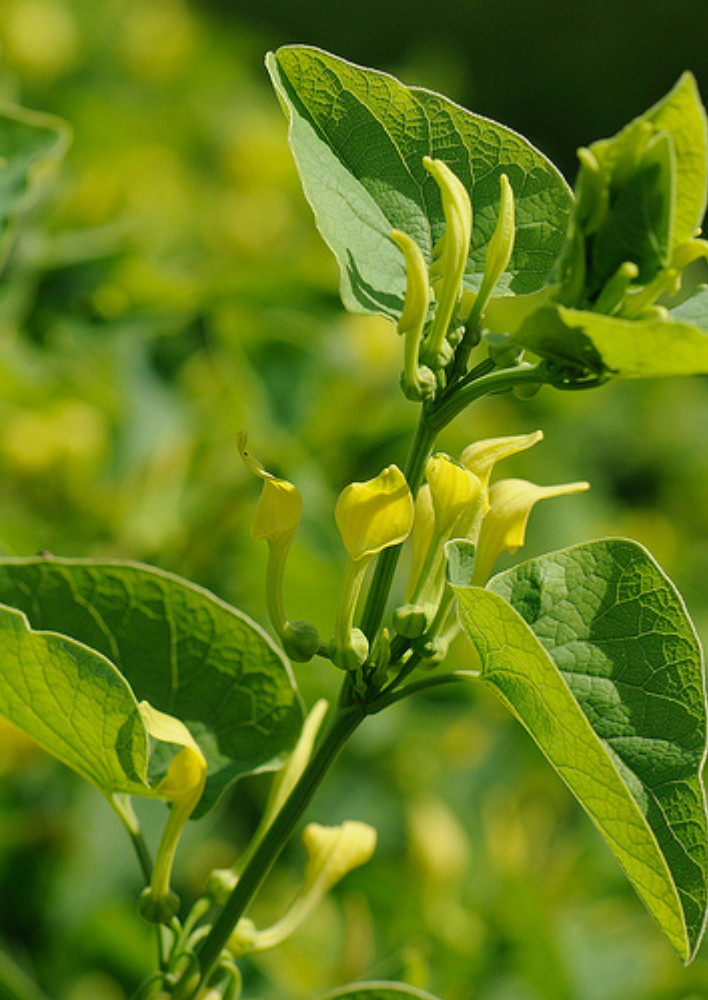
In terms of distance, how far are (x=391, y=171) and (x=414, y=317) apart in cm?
A: 9

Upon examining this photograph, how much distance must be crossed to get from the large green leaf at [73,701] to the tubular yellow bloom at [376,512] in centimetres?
10

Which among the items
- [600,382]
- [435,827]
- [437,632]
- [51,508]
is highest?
[600,382]

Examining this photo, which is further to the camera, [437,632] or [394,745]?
[394,745]

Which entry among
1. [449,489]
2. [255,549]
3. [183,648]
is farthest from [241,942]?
[255,549]

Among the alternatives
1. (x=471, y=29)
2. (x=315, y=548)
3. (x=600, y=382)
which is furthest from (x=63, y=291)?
(x=471, y=29)

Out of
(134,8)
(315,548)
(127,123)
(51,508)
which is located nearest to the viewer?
(315,548)

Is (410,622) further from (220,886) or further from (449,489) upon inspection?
(220,886)

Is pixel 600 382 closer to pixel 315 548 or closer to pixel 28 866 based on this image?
pixel 315 548

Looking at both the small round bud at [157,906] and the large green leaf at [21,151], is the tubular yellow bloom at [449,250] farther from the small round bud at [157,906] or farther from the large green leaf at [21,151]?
the large green leaf at [21,151]

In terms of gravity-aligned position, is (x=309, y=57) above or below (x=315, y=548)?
above

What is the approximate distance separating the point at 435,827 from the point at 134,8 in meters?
1.65

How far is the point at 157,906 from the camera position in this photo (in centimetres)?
53

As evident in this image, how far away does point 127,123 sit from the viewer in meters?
1.74

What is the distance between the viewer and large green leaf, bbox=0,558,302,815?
1.77ft
